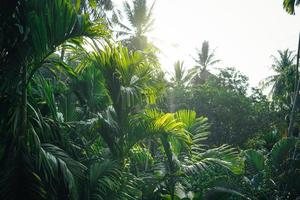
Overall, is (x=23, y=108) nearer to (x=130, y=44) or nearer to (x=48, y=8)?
(x=48, y=8)

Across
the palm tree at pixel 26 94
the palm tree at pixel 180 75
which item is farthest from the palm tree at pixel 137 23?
the palm tree at pixel 26 94

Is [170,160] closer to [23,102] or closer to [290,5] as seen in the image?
[23,102]

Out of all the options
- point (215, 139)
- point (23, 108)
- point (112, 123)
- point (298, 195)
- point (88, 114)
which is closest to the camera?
point (23, 108)

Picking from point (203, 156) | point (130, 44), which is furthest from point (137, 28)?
point (203, 156)

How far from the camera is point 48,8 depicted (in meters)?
3.23

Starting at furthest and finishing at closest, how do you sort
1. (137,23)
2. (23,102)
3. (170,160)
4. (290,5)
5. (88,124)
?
(137,23) → (290,5) → (170,160) → (88,124) → (23,102)

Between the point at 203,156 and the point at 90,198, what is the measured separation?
1863mm

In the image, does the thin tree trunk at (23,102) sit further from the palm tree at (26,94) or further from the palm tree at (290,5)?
the palm tree at (290,5)

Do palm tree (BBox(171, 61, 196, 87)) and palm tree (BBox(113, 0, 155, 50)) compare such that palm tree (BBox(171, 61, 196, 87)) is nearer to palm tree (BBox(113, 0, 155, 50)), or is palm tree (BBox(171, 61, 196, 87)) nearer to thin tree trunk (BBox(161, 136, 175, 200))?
palm tree (BBox(113, 0, 155, 50))

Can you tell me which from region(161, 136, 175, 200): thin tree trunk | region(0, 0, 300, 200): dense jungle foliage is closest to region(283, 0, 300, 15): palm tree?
region(0, 0, 300, 200): dense jungle foliage

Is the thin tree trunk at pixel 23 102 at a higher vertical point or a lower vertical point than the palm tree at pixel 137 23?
lower

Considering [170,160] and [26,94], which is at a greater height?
[26,94]

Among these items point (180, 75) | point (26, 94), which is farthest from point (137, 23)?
point (26, 94)

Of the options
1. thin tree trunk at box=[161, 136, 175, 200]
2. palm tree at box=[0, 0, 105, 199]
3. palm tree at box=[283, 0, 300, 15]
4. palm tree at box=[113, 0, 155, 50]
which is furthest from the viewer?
palm tree at box=[113, 0, 155, 50]
